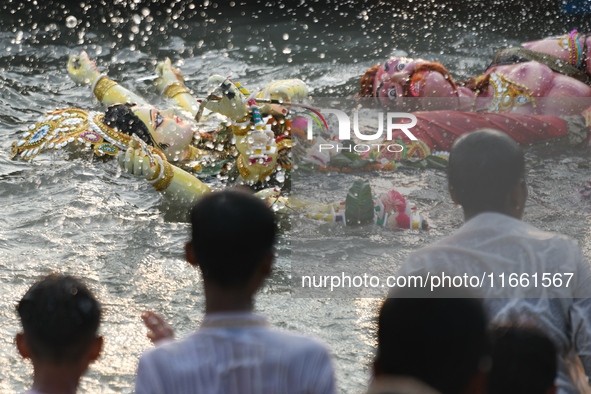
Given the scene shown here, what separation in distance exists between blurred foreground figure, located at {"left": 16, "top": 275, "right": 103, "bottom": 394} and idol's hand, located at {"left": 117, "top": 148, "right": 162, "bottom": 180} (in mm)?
2398

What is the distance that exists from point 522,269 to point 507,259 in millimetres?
48

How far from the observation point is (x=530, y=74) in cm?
597

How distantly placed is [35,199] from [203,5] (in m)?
5.01

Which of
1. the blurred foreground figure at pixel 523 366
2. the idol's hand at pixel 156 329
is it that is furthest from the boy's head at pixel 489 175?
the idol's hand at pixel 156 329

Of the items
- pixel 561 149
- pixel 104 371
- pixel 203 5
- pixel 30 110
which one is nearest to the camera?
pixel 104 371

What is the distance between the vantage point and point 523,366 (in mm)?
2008

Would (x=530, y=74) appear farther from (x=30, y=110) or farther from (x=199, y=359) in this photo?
(x=199, y=359)

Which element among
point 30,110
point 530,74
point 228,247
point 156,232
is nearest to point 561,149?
point 530,74

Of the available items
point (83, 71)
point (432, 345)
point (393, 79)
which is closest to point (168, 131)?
point (83, 71)

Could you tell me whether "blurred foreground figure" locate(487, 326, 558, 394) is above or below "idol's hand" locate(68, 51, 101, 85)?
below

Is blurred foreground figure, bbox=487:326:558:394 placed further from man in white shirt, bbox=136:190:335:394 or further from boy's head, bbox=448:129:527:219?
boy's head, bbox=448:129:527:219

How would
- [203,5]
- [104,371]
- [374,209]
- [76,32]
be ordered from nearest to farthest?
[104,371] → [374,209] → [76,32] → [203,5]

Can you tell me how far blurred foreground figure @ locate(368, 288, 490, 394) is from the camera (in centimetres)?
179

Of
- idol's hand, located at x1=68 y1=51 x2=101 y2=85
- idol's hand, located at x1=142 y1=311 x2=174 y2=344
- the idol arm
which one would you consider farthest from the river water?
idol's hand, located at x1=142 y1=311 x2=174 y2=344
